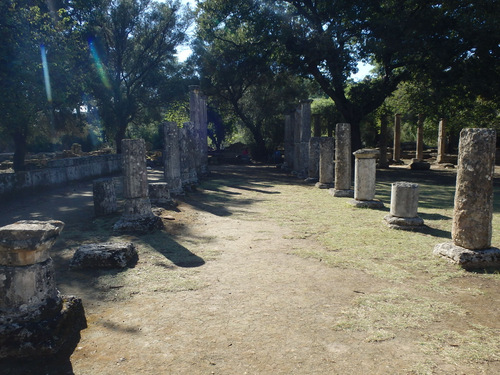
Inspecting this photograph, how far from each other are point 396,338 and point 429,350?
31 centimetres

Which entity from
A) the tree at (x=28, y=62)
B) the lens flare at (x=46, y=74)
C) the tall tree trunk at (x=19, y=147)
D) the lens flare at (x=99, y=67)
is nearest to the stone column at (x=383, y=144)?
the lens flare at (x=99, y=67)

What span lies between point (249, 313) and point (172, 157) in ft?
27.5

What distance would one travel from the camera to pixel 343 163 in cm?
1252

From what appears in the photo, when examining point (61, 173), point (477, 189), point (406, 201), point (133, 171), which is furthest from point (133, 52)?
point (477, 189)

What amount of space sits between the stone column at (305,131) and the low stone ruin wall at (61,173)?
33.7 feet

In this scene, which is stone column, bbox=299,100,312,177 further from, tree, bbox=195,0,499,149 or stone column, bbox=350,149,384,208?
stone column, bbox=350,149,384,208

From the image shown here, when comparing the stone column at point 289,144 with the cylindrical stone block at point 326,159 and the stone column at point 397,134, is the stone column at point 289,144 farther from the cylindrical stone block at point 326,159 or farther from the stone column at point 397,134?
the stone column at point 397,134

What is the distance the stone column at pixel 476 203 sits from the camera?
225 inches

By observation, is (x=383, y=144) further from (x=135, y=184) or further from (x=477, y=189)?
(x=135, y=184)

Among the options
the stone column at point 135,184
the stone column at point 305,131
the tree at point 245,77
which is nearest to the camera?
the stone column at point 135,184

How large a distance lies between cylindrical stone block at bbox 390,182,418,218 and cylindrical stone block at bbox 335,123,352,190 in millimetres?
4169

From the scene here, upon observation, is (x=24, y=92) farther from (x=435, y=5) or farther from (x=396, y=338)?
(x=435, y=5)

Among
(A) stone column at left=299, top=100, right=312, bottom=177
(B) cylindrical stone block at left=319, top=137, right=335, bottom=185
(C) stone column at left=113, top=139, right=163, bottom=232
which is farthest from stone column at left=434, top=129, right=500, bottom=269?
(A) stone column at left=299, top=100, right=312, bottom=177

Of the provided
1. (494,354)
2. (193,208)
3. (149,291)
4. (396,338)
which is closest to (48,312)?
(149,291)
